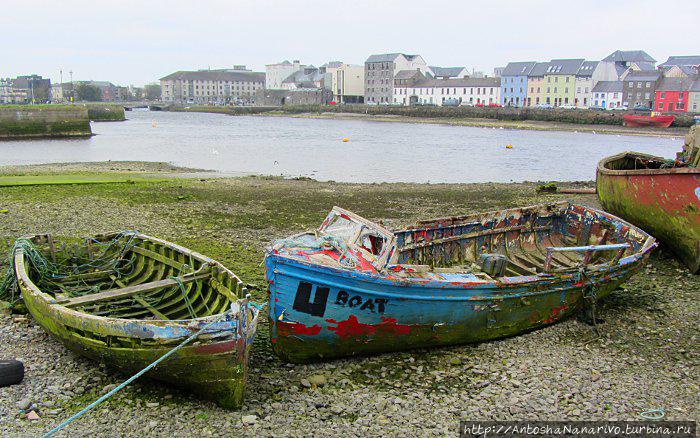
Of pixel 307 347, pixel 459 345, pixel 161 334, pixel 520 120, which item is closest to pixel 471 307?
pixel 459 345

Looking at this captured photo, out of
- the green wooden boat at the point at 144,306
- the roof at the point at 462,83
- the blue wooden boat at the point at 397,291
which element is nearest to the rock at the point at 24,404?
the green wooden boat at the point at 144,306

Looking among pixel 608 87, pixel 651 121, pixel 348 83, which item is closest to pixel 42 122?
pixel 651 121

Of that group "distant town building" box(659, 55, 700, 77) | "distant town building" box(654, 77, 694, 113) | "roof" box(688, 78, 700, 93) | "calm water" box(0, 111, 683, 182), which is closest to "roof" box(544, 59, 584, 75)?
"distant town building" box(659, 55, 700, 77)

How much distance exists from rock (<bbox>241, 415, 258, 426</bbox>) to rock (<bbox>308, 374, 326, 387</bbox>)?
4.09 ft

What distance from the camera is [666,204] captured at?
575 inches

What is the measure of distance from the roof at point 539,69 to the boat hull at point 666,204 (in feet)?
400

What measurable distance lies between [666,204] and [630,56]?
14009 centimetres

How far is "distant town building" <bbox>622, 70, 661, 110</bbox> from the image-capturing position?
4348 inches

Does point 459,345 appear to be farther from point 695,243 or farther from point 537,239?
point 695,243

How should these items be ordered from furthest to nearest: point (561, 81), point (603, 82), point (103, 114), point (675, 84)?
point (561, 81)
point (603, 82)
point (103, 114)
point (675, 84)

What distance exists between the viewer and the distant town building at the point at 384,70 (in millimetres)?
154500

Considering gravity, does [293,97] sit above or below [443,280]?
above

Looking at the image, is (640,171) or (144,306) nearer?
(144,306)

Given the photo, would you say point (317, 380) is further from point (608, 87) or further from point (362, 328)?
point (608, 87)
